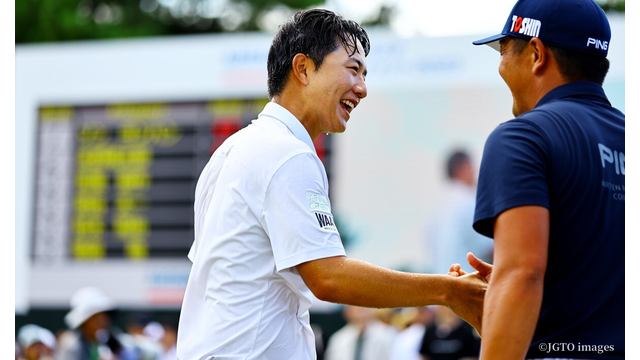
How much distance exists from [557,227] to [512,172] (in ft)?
0.63

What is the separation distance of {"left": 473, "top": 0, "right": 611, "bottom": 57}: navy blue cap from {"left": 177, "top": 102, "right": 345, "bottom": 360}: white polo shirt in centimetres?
75

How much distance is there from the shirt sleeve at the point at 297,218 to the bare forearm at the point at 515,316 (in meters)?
0.58

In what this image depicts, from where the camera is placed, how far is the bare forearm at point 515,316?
2.07 m

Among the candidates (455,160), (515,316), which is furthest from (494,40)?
(455,160)

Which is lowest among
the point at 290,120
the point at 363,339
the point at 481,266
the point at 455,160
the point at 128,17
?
the point at 363,339

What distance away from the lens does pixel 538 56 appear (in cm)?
241

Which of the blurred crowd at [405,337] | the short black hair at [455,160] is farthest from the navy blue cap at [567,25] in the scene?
the short black hair at [455,160]

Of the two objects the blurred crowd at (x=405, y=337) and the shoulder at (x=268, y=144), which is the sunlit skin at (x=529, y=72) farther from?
the blurred crowd at (x=405, y=337)

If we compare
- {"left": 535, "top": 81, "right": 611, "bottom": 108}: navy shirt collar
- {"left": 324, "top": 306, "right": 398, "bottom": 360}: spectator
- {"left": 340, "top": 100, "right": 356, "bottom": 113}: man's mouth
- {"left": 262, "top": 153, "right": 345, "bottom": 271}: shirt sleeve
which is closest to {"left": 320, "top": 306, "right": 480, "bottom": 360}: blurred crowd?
{"left": 324, "top": 306, "right": 398, "bottom": 360}: spectator

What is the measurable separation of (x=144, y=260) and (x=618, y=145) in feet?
32.6

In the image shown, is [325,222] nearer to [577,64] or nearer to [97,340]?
[577,64]

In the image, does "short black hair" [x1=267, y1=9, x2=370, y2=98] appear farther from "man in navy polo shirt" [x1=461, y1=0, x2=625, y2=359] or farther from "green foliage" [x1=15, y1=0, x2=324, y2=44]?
"green foliage" [x1=15, y1=0, x2=324, y2=44]

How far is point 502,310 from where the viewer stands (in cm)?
209
